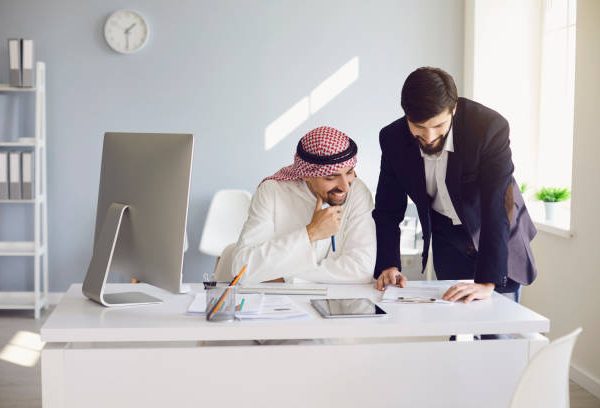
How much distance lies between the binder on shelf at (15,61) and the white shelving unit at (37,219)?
6 cm

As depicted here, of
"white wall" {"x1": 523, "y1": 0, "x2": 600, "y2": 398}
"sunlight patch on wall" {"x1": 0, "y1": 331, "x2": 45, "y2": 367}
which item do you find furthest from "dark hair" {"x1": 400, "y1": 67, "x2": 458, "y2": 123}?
"sunlight patch on wall" {"x1": 0, "y1": 331, "x2": 45, "y2": 367}

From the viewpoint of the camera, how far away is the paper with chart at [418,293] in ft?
6.99

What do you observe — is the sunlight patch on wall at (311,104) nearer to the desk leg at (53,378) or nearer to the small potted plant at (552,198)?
the small potted plant at (552,198)

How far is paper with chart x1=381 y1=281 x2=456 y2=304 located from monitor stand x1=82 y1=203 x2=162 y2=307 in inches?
27.0

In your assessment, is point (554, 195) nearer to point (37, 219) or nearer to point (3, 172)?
point (37, 219)

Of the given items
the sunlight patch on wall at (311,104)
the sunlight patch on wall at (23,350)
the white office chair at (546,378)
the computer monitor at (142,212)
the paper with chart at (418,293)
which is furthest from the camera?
the sunlight patch on wall at (311,104)

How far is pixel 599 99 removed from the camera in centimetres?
344

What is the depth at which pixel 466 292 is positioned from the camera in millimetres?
2123

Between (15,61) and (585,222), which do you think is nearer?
(585,222)

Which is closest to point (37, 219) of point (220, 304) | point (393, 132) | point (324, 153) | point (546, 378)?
point (324, 153)

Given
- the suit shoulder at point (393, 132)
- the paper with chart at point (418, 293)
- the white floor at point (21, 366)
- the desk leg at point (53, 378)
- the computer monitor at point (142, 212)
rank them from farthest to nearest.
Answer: the white floor at point (21, 366)
the suit shoulder at point (393, 132)
the paper with chart at point (418, 293)
the computer monitor at point (142, 212)
the desk leg at point (53, 378)

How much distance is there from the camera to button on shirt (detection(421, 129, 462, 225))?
239cm

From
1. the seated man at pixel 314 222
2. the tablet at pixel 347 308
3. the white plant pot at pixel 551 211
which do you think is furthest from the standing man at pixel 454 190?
the white plant pot at pixel 551 211

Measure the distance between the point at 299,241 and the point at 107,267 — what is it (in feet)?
2.33
